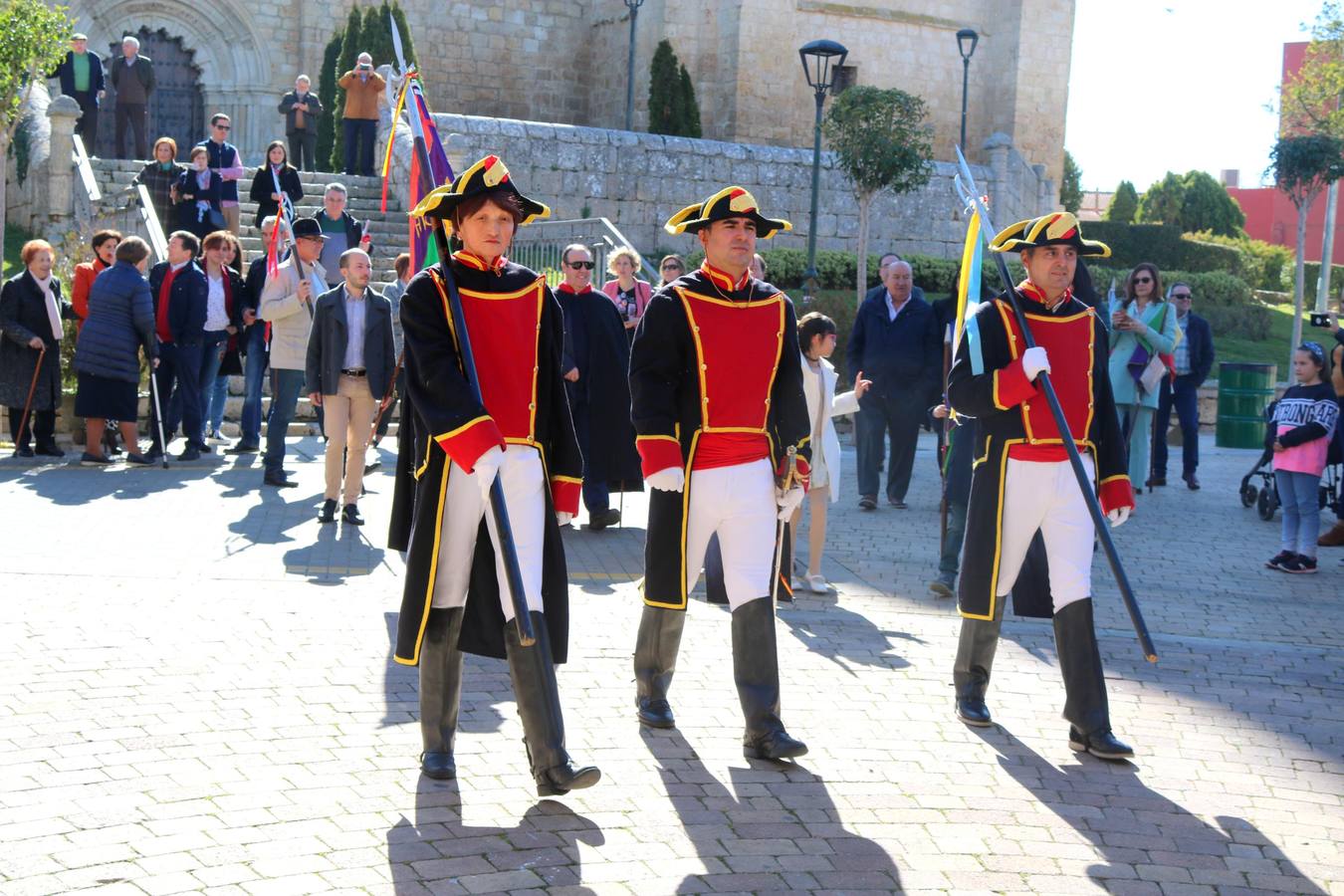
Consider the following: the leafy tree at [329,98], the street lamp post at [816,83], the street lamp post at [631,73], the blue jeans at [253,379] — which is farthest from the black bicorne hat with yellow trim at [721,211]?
the street lamp post at [631,73]

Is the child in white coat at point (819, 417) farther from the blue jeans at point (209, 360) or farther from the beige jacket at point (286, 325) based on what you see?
the blue jeans at point (209, 360)

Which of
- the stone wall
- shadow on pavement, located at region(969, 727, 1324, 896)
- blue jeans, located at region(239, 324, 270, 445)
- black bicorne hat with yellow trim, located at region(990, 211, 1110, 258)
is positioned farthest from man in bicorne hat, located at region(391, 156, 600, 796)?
the stone wall

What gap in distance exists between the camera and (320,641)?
704 centimetres

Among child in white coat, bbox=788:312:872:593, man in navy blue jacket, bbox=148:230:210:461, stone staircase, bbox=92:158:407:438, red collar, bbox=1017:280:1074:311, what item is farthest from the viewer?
stone staircase, bbox=92:158:407:438

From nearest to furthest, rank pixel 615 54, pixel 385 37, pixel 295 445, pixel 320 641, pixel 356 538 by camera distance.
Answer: pixel 320 641
pixel 356 538
pixel 295 445
pixel 385 37
pixel 615 54

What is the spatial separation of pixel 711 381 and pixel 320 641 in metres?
2.36

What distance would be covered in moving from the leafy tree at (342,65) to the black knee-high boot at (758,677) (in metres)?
18.3

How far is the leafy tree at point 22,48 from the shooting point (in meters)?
14.6

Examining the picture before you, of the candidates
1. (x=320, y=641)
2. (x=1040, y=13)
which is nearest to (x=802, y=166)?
(x=1040, y=13)

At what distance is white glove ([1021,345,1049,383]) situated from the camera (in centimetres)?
580

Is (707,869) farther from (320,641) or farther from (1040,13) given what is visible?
(1040,13)

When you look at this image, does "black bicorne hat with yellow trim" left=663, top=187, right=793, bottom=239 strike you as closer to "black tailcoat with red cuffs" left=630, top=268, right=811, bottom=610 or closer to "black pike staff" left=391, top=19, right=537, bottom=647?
"black tailcoat with red cuffs" left=630, top=268, right=811, bottom=610

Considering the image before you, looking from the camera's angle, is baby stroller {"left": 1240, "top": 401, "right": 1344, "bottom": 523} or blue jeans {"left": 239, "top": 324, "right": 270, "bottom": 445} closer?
baby stroller {"left": 1240, "top": 401, "right": 1344, "bottom": 523}

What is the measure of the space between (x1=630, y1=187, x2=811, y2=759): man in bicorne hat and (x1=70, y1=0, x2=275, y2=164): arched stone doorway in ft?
76.4
